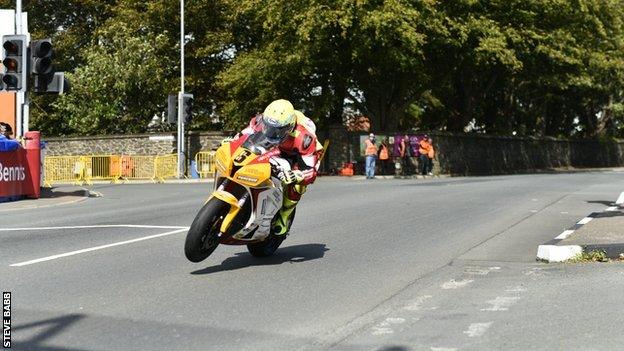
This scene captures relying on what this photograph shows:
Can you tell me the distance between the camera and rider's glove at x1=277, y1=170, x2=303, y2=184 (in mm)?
7816

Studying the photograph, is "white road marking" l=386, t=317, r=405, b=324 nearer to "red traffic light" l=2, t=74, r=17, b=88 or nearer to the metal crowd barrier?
"red traffic light" l=2, t=74, r=17, b=88

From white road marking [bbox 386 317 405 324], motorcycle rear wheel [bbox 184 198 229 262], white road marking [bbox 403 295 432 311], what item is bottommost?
white road marking [bbox 386 317 405 324]

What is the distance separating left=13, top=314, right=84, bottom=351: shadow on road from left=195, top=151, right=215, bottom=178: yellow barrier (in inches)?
1083

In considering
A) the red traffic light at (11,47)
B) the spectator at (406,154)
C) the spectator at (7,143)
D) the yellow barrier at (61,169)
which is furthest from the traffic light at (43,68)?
the spectator at (406,154)

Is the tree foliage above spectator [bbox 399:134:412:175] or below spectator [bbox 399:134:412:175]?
above

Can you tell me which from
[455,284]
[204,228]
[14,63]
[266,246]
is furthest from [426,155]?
[204,228]

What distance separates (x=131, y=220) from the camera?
44.1 feet

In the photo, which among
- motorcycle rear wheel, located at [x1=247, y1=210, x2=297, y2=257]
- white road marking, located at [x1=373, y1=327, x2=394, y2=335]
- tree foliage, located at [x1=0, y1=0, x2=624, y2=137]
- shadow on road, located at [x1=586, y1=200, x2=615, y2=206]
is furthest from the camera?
tree foliage, located at [x1=0, y1=0, x2=624, y2=137]

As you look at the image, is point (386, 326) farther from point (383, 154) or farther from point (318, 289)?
point (383, 154)

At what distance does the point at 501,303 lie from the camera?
6.59 metres

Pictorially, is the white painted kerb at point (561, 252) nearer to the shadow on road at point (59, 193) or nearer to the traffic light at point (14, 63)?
the traffic light at point (14, 63)

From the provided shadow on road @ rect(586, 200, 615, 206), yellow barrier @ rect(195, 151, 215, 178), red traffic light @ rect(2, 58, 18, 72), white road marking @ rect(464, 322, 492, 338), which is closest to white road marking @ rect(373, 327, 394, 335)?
white road marking @ rect(464, 322, 492, 338)

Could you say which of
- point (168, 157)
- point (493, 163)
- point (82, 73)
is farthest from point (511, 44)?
point (82, 73)

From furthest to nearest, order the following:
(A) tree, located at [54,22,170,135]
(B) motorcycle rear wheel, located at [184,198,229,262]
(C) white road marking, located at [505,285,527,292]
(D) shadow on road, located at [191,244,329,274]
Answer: (A) tree, located at [54,22,170,135], (D) shadow on road, located at [191,244,329,274], (B) motorcycle rear wheel, located at [184,198,229,262], (C) white road marking, located at [505,285,527,292]
